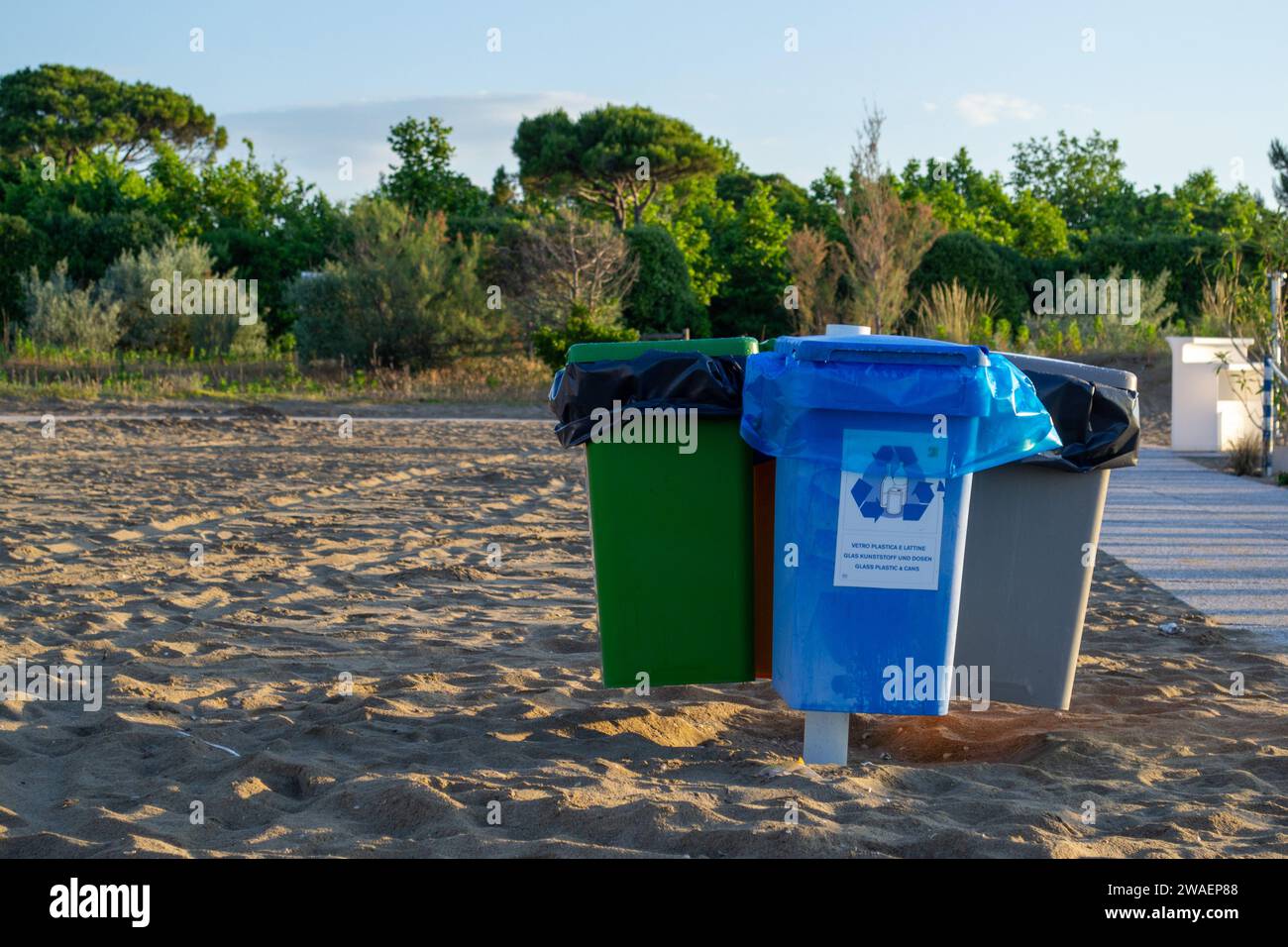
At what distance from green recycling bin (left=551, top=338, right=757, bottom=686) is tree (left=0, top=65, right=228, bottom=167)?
4701cm

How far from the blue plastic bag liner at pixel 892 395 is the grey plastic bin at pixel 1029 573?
1.45 ft

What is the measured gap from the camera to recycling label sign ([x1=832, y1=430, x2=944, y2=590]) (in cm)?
388

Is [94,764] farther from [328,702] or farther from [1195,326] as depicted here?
[1195,326]

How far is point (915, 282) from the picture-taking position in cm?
2694

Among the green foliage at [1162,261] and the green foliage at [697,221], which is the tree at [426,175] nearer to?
the green foliage at [697,221]

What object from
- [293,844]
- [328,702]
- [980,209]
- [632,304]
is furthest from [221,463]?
[980,209]

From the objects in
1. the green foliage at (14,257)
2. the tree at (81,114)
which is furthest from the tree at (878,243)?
the tree at (81,114)

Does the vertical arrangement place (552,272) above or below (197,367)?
above

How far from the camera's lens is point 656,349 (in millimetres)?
4188

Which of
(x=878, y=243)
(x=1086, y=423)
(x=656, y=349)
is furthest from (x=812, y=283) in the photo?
(x=656, y=349)

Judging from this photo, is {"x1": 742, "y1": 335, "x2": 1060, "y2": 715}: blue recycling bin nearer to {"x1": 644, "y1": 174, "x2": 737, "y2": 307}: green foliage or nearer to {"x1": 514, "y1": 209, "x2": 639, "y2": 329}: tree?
{"x1": 514, "y1": 209, "x2": 639, "y2": 329}: tree

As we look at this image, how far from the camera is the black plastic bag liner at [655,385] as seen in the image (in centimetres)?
410

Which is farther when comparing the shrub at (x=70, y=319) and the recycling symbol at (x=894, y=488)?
the shrub at (x=70, y=319)

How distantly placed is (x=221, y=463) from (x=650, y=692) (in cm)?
902
